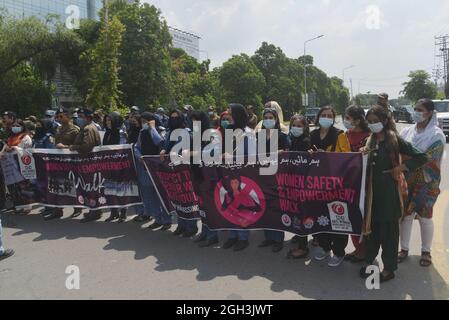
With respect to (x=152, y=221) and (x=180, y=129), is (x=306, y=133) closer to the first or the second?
(x=180, y=129)

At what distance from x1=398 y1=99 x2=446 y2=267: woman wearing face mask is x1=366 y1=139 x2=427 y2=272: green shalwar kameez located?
0.51 m

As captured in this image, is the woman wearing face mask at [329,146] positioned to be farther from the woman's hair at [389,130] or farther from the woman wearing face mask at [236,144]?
the woman wearing face mask at [236,144]

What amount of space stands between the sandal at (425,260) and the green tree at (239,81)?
1467 inches

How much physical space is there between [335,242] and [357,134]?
1255 millimetres

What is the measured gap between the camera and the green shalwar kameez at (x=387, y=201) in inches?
159

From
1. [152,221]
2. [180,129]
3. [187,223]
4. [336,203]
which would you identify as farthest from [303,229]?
[152,221]

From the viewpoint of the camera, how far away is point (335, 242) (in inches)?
182

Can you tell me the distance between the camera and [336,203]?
451cm

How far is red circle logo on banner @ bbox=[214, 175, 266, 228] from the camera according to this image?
512cm

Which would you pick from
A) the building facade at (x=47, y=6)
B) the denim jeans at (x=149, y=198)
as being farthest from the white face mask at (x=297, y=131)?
the building facade at (x=47, y=6)

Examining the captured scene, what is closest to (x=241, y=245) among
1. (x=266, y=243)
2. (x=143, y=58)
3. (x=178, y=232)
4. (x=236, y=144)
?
(x=266, y=243)

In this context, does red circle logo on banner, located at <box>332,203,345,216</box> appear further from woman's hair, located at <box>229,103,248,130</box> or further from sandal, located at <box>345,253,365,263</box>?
woman's hair, located at <box>229,103,248,130</box>

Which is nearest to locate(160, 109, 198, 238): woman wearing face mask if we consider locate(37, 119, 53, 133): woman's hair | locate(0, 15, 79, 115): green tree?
locate(37, 119, 53, 133): woman's hair
